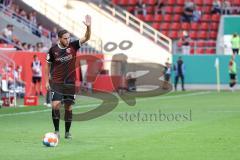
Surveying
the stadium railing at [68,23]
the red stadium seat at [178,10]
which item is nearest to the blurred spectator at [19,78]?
the stadium railing at [68,23]

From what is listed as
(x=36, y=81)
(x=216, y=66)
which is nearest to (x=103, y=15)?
(x=216, y=66)

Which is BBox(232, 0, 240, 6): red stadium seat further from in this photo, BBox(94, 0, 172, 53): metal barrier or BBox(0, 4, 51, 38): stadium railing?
BBox(0, 4, 51, 38): stadium railing

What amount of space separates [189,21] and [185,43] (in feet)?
11.2

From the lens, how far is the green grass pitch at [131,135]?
46.9ft

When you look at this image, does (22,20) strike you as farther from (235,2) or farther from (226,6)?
(235,2)

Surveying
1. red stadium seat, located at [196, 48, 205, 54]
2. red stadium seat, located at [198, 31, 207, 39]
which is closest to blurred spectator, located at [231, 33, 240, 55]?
red stadium seat, located at [196, 48, 205, 54]

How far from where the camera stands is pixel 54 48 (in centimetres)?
1739

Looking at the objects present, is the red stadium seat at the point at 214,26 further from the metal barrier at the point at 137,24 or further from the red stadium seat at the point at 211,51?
the metal barrier at the point at 137,24

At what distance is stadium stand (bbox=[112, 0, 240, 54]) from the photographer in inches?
2037

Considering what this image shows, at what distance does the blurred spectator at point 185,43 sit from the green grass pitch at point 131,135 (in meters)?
20.9

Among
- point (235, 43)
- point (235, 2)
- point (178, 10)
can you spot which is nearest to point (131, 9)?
point (178, 10)

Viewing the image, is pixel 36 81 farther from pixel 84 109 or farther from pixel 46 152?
pixel 46 152

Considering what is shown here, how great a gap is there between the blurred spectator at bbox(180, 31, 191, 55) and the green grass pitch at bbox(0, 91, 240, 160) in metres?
20.9

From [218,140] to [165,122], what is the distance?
5.52m
